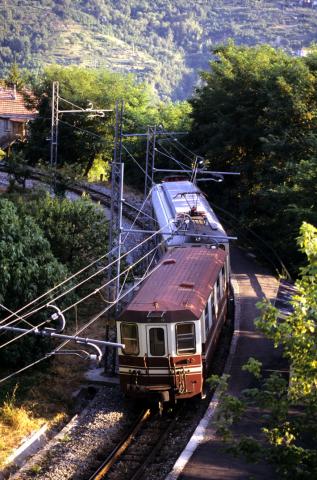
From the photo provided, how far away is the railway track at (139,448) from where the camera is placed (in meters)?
14.2

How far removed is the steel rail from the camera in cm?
1402

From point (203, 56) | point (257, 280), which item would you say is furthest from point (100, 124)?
point (203, 56)

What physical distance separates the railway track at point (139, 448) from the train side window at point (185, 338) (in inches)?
69.7

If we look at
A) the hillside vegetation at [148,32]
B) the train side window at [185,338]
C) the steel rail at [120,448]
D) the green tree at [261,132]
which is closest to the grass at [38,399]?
the steel rail at [120,448]

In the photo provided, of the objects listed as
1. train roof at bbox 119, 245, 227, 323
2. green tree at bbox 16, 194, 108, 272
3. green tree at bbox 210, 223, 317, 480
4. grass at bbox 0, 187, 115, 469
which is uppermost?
green tree at bbox 210, 223, 317, 480

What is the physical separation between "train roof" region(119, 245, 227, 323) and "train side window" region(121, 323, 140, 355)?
19 centimetres

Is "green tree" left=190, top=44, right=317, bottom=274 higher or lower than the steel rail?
Answer: higher

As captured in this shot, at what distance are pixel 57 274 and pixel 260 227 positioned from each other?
15120mm

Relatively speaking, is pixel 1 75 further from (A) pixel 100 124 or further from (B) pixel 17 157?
(B) pixel 17 157

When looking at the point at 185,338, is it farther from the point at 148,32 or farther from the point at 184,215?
the point at 148,32

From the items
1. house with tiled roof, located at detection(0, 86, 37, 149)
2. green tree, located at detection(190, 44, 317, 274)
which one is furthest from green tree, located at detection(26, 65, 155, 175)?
house with tiled roof, located at detection(0, 86, 37, 149)

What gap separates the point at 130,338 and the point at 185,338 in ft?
3.87

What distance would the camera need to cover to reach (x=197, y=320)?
15.7m

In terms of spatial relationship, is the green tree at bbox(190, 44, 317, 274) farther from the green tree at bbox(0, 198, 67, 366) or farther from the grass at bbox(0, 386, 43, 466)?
the grass at bbox(0, 386, 43, 466)
